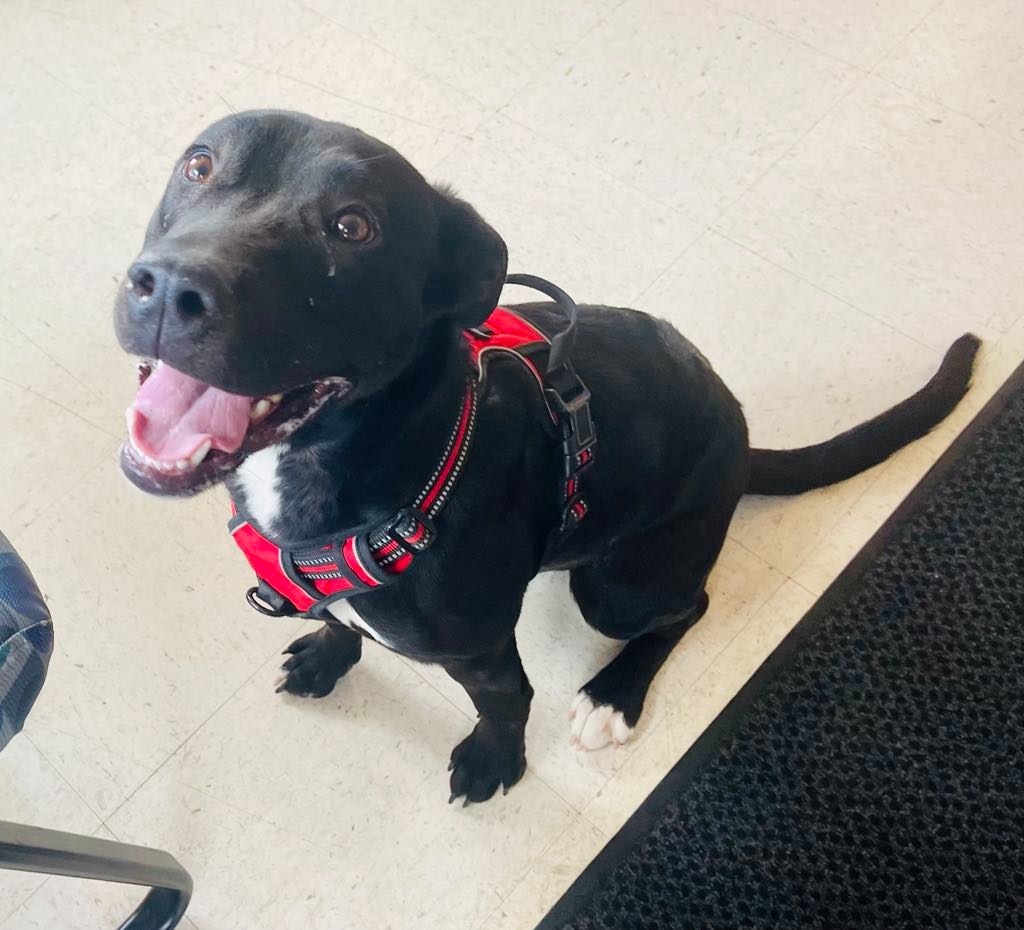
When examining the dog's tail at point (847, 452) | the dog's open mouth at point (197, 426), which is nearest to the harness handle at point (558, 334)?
the dog's open mouth at point (197, 426)

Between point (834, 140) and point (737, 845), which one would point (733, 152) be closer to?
point (834, 140)

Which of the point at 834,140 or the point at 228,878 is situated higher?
the point at 834,140

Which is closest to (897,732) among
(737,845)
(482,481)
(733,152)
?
(737,845)

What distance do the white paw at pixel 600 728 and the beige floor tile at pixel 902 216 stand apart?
120cm

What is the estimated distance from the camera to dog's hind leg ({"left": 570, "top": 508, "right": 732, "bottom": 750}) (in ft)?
5.17

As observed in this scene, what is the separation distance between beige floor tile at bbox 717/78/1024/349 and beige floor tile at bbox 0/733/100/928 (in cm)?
195

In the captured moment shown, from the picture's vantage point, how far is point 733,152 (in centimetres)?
249

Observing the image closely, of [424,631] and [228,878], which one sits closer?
[424,631]

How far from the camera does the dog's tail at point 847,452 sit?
1.81 metres

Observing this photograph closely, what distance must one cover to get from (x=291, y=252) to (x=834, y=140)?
2.00m

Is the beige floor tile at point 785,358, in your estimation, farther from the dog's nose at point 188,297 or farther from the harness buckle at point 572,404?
the dog's nose at point 188,297

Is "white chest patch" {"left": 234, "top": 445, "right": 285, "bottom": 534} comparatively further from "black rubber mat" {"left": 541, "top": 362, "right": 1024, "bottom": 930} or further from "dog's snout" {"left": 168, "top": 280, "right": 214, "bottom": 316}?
"black rubber mat" {"left": 541, "top": 362, "right": 1024, "bottom": 930}

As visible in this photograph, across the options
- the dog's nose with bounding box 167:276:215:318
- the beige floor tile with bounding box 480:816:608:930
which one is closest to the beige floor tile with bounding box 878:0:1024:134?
the beige floor tile with bounding box 480:816:608:930

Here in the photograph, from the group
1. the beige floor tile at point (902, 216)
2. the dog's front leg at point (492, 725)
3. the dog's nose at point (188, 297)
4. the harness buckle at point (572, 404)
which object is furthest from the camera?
the beige floor tile at point (902, 216)
